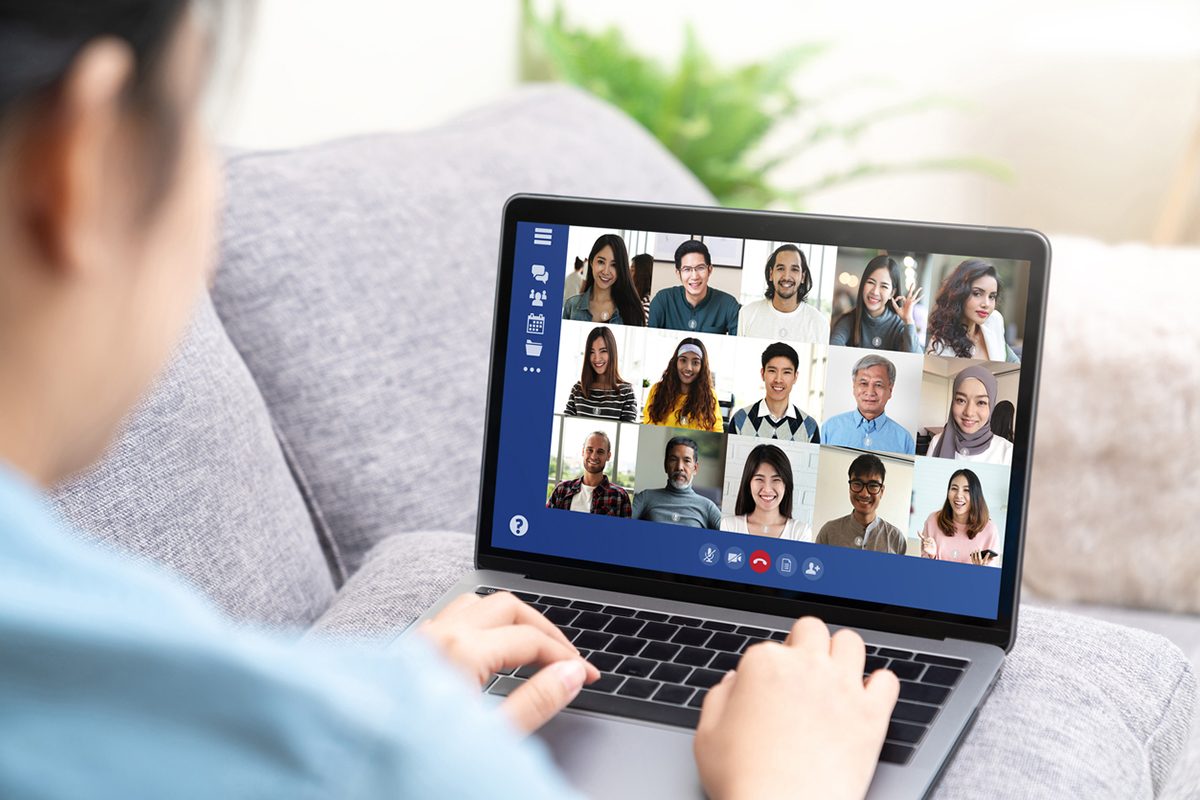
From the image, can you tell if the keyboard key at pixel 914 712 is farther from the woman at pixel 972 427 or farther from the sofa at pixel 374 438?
the woman at pixel 972 427

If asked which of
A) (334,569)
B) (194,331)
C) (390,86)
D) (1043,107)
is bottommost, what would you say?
(334,569)

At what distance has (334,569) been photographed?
1109 mm

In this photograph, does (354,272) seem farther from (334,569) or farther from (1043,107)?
(1043,107)

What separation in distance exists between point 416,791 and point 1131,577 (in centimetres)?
120

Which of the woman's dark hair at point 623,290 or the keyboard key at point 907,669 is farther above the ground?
the woman's dark hair at point 623,290

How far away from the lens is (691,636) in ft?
2.57

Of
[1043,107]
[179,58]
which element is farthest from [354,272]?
[1043,107]

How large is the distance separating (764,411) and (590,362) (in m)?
0.14

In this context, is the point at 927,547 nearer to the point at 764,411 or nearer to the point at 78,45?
the point at 764,411

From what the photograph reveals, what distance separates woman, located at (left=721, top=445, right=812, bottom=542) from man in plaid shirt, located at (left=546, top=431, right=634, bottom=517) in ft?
0.28

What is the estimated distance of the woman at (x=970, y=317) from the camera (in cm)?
77

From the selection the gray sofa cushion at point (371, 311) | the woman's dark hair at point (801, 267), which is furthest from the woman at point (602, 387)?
the gray sofa cushion at point (371, 311)

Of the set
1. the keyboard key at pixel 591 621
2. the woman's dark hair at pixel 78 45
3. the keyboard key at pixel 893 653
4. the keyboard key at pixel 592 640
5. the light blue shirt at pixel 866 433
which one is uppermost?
the woman's dark hair at pixel 78 45

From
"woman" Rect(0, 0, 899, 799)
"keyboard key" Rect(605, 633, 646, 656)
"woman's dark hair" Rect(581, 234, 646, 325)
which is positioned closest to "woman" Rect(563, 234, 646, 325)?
"woman's dark hair" Rect(581, 234, 646, 325)
